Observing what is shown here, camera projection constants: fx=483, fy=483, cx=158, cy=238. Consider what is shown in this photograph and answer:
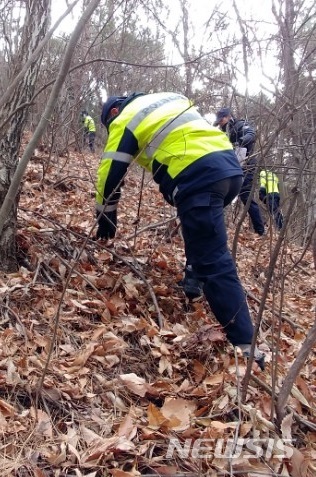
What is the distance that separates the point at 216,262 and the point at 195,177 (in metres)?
0.52

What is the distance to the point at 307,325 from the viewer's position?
12.3 ft

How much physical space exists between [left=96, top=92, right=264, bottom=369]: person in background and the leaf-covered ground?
0.21 meters

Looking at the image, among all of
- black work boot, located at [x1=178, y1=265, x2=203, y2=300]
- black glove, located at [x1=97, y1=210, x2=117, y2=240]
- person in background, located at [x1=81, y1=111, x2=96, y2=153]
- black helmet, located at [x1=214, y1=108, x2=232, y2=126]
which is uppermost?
black helmet, located at [x1=214, y1=108, x2=232, y2=126]

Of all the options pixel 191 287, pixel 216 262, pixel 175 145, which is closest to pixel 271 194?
pixel 191 287

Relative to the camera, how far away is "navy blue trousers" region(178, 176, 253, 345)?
271 centimetres

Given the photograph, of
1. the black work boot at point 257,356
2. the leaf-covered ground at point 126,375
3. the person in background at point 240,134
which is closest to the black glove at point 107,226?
the leaf-covered ground at point 126,375

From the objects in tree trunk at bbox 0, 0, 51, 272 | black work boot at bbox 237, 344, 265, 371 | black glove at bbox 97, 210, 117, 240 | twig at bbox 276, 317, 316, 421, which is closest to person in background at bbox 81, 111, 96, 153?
black glove at bbox 97, 210, 117, 240

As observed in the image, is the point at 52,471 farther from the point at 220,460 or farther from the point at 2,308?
the point at 2,308

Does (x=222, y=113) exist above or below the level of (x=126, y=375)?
above

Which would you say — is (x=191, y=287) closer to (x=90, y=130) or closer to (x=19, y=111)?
(x=19, y=111)

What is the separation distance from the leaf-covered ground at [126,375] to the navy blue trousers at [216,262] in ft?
0.45

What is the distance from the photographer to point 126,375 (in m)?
2.33

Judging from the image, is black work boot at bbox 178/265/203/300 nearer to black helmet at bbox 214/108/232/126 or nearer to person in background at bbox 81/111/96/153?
black helmet at bbox 214/108/232/126

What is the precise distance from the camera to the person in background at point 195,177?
2.75 meters
